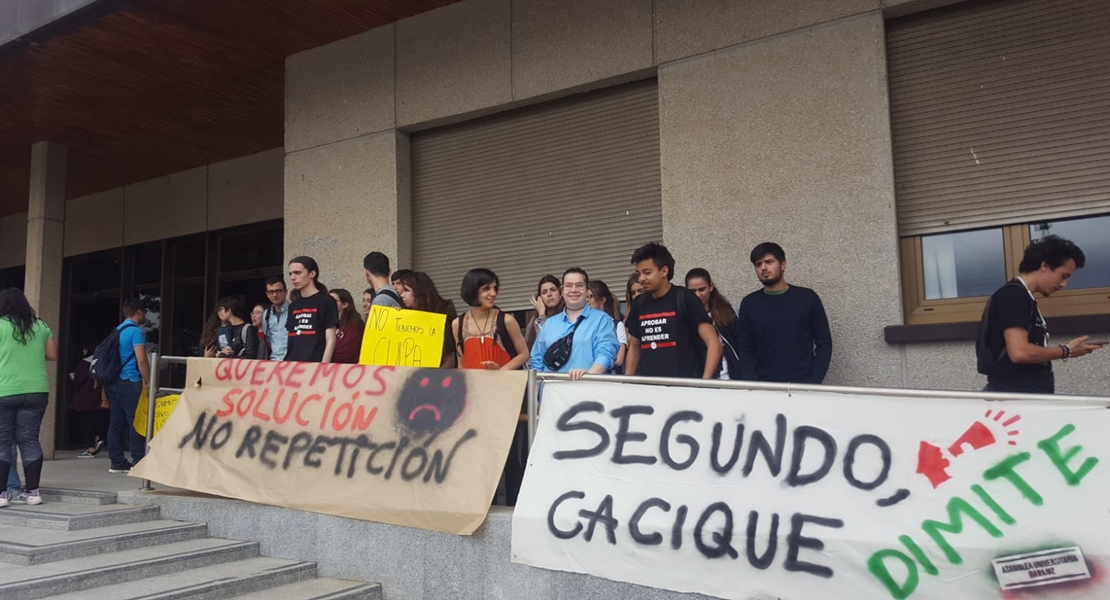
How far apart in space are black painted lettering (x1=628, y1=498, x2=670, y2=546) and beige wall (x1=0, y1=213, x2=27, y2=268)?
1605cm

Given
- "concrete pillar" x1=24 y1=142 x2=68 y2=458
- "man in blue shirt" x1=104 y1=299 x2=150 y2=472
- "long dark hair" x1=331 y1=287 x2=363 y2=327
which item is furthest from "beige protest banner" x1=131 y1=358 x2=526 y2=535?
"concrete pillar" x1=24 y1=142 x2=68 y2=458

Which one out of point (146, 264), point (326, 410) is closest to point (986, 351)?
point (326, 410)

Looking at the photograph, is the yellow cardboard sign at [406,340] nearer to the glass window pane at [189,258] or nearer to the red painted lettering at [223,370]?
the red painted lettering at [223,370]

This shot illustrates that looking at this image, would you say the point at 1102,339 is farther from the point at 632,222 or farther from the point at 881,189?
the point at 632,222

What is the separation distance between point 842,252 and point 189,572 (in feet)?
15.7

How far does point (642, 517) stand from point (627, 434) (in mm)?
422

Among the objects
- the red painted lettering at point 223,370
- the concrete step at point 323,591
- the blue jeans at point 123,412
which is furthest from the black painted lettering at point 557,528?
the blue jeans at point 123,412

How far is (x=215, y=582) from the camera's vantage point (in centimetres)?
481

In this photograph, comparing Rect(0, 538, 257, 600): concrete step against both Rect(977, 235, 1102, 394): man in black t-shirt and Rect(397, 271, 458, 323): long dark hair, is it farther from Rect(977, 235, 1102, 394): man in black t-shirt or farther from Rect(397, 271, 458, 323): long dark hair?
Rect(977, 235, 1102, 394): man in black t-shirt

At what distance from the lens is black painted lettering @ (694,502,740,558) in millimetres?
3844

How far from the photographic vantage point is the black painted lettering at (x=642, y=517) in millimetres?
4008

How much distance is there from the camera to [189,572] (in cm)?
512

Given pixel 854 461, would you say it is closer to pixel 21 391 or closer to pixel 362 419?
pixel 362 419

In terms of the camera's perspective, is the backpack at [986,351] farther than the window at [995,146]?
No
